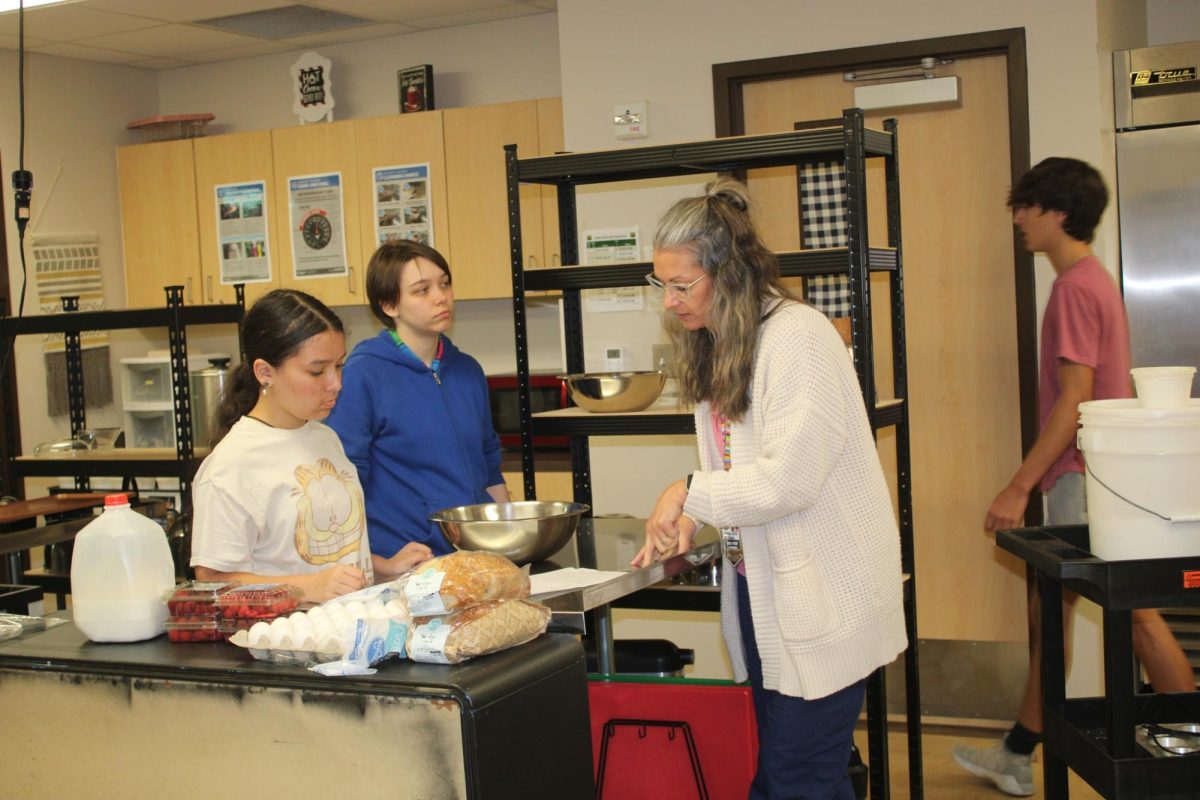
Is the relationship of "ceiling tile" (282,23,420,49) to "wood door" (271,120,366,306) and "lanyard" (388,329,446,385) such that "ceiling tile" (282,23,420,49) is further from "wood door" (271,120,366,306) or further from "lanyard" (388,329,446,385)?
"lanyard" (388,329,446,385)

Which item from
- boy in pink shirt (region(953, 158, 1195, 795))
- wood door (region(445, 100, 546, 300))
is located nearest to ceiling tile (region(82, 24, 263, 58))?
wood door (region(445, 100, 546, 300))

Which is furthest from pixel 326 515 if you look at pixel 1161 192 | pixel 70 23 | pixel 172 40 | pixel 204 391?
pixel 172 40

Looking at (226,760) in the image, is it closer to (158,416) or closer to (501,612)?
(501,612)

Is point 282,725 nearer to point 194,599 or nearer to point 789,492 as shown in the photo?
point 194,599

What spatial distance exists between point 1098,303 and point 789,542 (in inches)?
61.8

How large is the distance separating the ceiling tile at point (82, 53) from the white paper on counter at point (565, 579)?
4.48 metres

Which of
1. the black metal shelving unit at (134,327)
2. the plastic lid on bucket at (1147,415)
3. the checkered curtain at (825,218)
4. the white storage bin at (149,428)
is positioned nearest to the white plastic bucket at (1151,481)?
the plastic lid on bucket at (1147,415)

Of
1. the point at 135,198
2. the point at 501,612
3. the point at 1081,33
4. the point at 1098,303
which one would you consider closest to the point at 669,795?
the point at 501,612

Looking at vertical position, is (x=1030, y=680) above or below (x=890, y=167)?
below

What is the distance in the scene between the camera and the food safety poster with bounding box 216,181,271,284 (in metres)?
5.76

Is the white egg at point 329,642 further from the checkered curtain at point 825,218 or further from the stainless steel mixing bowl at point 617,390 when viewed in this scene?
the checkered curtain at point 825,218

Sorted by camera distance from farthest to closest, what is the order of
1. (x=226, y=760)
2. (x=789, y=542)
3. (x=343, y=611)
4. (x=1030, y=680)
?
(x=1030, y=680) → (x=789, y=542) → (x=343, y=611) → (x=226, y=760)

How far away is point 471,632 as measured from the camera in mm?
1409

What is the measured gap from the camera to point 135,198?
5984 mm
